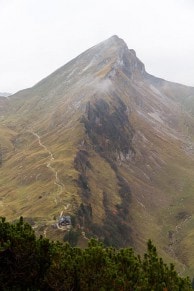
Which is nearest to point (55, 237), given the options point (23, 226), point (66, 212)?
point (66, 212)

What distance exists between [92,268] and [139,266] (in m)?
4.63

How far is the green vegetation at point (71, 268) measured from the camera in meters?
32.3

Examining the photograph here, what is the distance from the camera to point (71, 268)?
33344mm

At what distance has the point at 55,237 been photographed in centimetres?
17012

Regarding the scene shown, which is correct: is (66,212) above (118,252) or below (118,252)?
below

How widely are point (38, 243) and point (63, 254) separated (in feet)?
7.84

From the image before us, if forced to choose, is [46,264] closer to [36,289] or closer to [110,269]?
[36,289]

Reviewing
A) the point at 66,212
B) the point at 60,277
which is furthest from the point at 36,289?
the point at 66,212

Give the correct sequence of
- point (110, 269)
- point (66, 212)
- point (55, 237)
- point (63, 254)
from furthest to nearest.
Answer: point (66, 212) < point (55, 237) < point (63, 254) < point (110, 269)

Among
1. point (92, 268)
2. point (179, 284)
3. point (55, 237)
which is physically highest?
point (92, 268)

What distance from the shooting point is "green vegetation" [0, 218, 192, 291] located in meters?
32.3

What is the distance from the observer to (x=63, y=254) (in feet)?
114

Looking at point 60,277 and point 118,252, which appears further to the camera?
point 118,252

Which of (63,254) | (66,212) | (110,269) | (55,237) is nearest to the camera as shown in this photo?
(110,269)
